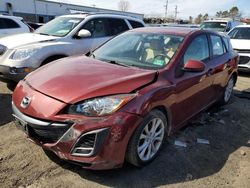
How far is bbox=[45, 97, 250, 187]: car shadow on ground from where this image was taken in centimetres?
340

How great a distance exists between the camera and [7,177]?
10.8 ft

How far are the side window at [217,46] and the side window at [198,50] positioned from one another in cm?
35

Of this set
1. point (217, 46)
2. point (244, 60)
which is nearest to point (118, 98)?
point (217, 46)

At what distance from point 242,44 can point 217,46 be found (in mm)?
5286

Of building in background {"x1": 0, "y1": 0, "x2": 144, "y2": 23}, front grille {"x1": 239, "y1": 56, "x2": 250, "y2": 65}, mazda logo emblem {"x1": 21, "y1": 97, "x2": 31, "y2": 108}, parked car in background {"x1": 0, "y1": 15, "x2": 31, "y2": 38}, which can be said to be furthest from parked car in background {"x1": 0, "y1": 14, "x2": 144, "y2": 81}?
building in background {"x1": 0, "y1": 0, "x2": 144, "y2": 23}

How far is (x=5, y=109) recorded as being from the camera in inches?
207

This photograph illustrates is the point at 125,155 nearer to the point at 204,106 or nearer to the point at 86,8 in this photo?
the point at 204,106

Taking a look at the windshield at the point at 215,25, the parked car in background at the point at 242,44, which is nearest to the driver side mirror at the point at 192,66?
the parked car in background at the point at 242,44

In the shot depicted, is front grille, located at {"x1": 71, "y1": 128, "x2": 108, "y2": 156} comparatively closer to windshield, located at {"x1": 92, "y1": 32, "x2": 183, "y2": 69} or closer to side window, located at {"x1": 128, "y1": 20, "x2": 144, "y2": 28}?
windshield, located at {"x1": 92, "y1": 32, "x2": 183, "y2": 69}

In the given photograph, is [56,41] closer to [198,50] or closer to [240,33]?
[198,50]

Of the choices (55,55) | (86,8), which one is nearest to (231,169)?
(55,55)

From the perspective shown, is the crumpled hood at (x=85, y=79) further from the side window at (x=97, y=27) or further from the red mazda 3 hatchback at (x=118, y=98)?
the side window at (x=97, y=27)

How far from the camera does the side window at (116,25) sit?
801cm

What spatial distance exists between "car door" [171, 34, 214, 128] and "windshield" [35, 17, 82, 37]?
11.1 feet
